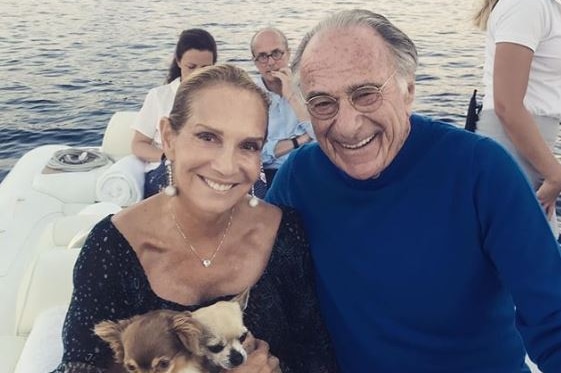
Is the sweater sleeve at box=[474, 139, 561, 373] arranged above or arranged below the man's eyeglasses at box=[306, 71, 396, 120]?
below

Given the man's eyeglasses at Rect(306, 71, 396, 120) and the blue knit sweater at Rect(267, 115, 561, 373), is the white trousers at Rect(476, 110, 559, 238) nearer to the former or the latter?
the blue knit sweater at Rect(267, 115, 561, 373)

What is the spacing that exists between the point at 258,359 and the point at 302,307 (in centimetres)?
21

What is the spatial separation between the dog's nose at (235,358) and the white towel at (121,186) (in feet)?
8.38

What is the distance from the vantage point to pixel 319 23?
5.61 feet

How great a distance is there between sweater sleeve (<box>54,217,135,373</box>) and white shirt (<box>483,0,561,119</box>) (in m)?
1.59

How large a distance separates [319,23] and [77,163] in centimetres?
335

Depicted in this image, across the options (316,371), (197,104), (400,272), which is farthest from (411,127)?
(316,371)

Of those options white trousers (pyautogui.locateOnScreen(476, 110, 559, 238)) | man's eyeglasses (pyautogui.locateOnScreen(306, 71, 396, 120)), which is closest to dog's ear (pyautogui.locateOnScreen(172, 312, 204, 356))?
man's eyeglasses (pyautogui.locateOnScreen(306, 71, 396, 120))

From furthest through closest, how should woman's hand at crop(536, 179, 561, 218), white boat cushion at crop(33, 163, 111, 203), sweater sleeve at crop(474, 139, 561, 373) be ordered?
white boat cushion at crop(33, 163, 111, 203)
woman's hand at crop(536, 179, 561, 218)
sweater sleeve at crop(474, 139, 561, 373)

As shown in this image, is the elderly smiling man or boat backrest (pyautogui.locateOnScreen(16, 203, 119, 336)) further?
boat backrest (pyautogui.locateOnScreen(16, 203, 119, 336))

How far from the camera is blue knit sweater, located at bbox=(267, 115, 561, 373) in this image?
155cm

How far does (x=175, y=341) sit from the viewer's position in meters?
1.59

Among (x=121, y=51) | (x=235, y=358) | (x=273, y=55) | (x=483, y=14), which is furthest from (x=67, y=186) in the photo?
(x=121, y=51)

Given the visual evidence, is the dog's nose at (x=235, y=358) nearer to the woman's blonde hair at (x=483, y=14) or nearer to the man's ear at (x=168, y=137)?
the man's ear at (x=168, y=137)
